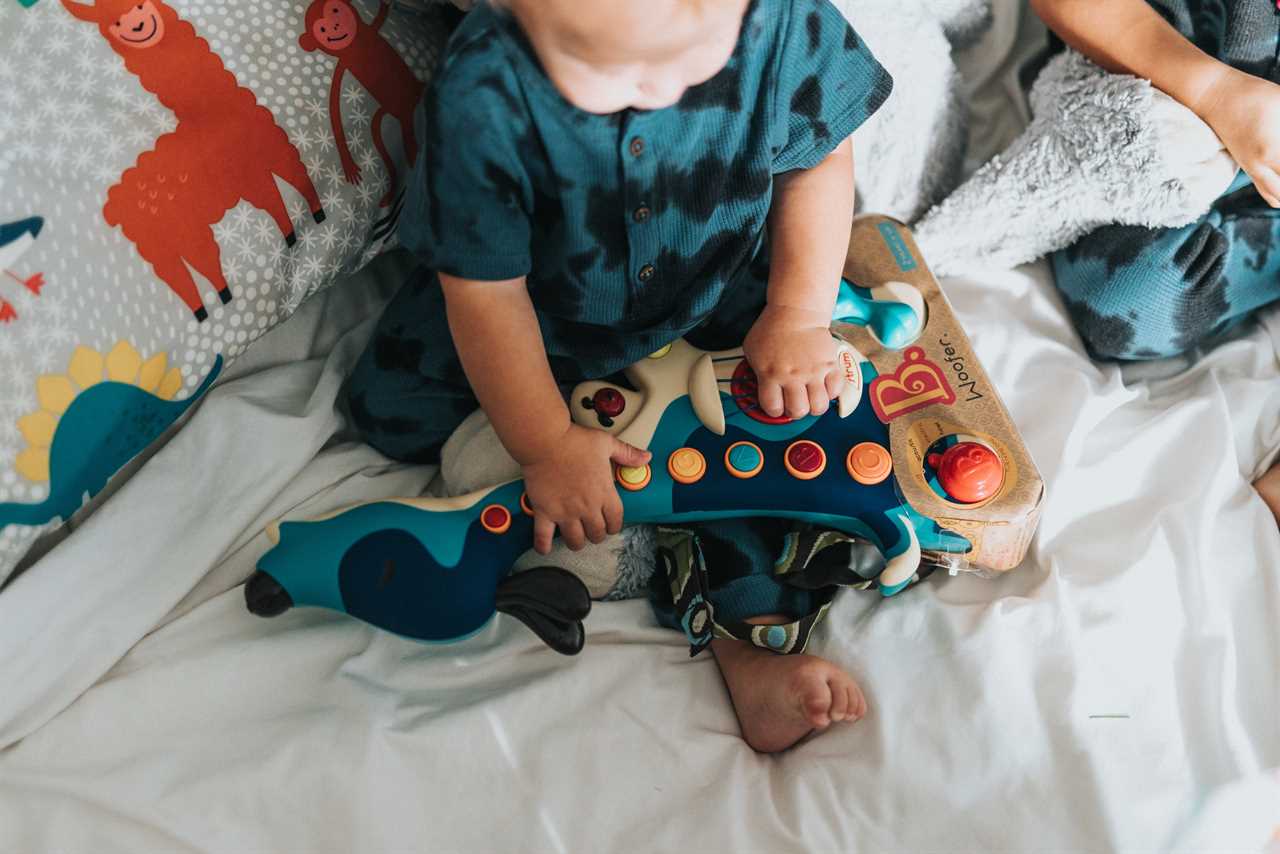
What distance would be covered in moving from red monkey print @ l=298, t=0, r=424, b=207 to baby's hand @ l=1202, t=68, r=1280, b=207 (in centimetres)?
58

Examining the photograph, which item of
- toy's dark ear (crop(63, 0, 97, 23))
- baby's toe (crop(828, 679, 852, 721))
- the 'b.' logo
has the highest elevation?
toy's dark ear (crop(63, 0, 97, 23))

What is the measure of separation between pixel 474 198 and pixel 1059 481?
0.45 m

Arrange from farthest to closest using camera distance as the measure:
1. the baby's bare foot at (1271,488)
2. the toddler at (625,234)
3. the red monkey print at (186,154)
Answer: the baby's bare foot at (1271,488), the red monkey print at (186,154), the toddler at (625,234)

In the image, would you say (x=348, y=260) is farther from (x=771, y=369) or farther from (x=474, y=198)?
(x=771, y=369)

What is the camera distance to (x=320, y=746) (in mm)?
615

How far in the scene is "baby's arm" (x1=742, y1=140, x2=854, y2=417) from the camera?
25.6 inches

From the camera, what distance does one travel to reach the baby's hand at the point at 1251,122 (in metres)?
0.72

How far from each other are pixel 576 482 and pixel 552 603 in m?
0.08

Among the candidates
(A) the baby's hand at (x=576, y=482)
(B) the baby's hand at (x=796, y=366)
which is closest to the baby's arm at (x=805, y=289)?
(B) the baby's hand at (x=796, y=366)

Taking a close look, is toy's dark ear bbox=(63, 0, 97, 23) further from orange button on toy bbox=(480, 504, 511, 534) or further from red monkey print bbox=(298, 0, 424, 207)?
orange button on toy bbox=(480, 504, 511, 534)

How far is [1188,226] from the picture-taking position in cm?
78

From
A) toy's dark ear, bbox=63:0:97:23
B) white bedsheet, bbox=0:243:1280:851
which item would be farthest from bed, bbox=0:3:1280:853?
toy's dark ear, bbox=63:0:97:23

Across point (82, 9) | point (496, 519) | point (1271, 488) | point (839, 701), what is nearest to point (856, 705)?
point (839, 701)

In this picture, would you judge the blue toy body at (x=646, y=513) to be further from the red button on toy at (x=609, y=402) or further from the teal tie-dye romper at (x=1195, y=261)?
the teal tie-dye romper at (x=1195, y=261)
